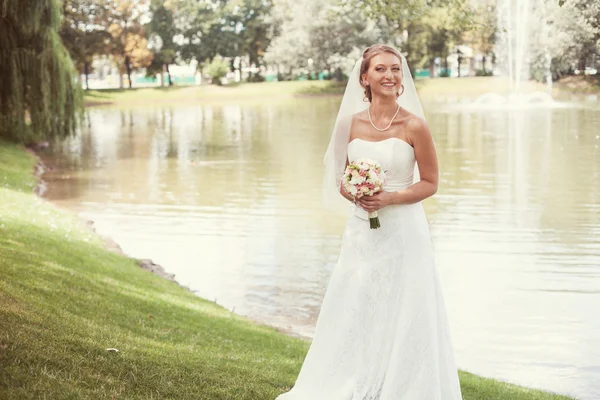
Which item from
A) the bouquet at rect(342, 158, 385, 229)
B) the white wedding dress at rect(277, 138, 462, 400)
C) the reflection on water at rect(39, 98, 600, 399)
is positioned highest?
the bouquet at rect(342, 158, 385, 229)

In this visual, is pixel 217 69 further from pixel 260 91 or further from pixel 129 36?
pixel 129 36

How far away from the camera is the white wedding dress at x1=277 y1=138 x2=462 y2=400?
516 centimetres

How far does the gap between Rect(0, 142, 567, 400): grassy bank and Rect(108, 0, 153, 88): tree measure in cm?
6863

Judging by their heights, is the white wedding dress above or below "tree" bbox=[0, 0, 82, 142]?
below

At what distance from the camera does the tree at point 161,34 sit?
8700 cm

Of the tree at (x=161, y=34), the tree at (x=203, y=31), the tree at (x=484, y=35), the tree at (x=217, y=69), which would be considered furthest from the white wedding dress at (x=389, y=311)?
the tree at (x=203, y=31)

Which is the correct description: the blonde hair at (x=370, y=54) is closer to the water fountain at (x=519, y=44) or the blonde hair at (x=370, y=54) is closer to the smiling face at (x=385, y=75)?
the smiling face at (x=385, y=75)

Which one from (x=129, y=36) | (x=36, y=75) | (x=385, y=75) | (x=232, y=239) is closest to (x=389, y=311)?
(x=385, y=75)

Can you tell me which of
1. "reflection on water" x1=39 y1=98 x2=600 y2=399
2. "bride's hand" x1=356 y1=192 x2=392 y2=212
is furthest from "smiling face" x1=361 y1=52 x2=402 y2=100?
"reflection on water" x1=39 y1=98 x2=600 y2=399

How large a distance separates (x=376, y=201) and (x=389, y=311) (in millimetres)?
715

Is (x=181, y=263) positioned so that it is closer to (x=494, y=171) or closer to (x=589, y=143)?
(x=494, y=171)

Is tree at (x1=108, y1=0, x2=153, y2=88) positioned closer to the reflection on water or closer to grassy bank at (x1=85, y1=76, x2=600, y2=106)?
grassy bank at (x1=85, y1=76, x2=600, y2=106)

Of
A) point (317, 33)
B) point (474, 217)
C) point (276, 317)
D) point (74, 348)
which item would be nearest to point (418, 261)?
point (74, 348)

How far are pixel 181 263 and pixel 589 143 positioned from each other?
75.4ft
